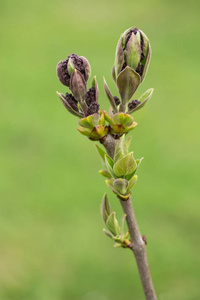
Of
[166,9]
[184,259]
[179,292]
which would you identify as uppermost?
[166,9]

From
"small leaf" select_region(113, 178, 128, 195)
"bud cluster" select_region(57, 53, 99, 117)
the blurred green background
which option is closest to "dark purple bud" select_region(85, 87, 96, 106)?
"bud cluster" select_region(57, 53, 99, 117)

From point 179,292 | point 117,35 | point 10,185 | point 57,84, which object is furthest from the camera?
point 117,35

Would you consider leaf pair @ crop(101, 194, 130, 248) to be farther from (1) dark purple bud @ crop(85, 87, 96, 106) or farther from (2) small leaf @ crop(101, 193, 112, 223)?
(1) dark purple bud @ crop(85, 87, 96, 106)

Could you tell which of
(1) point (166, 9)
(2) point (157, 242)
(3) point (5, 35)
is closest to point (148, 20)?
(1) point (166, 9)

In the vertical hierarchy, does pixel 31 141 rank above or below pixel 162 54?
below

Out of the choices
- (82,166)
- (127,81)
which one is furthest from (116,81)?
(82,166)

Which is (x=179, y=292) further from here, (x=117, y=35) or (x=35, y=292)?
(x=117, y=35)

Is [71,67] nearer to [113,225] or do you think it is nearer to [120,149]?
[120,149]
